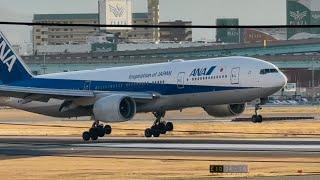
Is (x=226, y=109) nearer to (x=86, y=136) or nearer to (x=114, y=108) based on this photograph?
(x=114, y=108)

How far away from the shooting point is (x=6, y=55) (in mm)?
70938

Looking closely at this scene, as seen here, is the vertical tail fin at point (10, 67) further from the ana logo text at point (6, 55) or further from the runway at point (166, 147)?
the runway at point (166, 147)

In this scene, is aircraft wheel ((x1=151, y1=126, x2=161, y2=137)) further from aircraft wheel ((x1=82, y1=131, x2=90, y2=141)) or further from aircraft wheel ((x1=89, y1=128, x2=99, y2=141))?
aircraft wheel ((x1=82, y1=131, x2=90, y2=141))

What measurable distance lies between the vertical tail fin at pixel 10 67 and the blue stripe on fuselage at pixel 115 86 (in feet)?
1.76

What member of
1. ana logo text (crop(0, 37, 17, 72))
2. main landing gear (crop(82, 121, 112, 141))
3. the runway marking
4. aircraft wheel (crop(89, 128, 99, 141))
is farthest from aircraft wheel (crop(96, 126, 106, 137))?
ana logo text (crop(0, 37, 17, 72))

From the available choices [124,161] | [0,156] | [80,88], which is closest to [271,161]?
[124,161]

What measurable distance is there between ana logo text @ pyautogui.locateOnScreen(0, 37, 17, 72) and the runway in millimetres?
8847

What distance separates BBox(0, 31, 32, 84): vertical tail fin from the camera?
7075 cm

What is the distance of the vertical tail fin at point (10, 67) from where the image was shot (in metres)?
70.8

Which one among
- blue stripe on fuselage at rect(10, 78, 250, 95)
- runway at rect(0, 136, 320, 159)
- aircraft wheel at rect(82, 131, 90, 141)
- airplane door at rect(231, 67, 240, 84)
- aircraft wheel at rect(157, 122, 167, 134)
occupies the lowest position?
runway at rect(0, 136, 320, 159)

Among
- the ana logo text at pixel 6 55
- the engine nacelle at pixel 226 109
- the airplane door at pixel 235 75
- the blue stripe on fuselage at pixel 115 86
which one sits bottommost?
the engine nacelle at pixel 226 109

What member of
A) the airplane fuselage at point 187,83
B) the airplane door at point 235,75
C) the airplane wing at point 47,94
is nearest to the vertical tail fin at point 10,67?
the airplane fuselage at point 187,83

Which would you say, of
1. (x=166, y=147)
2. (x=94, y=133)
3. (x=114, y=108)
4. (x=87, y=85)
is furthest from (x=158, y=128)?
(x=166, y=147)

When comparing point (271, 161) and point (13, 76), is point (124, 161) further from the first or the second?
point (13, 76)
